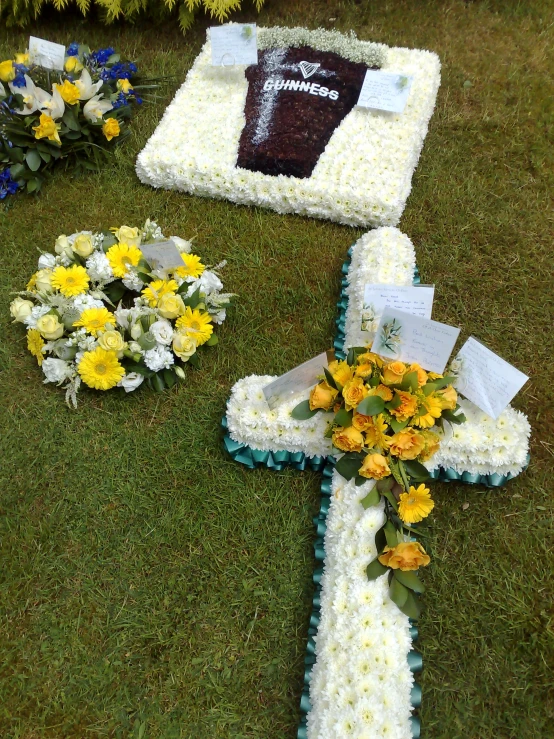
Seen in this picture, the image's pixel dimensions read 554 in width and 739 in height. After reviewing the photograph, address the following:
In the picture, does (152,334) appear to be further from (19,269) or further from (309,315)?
(19,269)

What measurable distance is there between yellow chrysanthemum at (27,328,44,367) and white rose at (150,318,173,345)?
0.43m

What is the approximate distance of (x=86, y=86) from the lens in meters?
2.51

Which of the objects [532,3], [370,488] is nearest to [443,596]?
[370,488]

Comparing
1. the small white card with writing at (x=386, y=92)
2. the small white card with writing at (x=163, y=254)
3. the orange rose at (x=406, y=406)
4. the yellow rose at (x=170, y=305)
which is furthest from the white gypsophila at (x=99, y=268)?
the small white card with writing at (x=386, y=92)

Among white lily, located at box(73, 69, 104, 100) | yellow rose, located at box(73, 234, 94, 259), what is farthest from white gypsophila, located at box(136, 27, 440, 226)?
yellow rose, located at box(73, 234, 94, 259)

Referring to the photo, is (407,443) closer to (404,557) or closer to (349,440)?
(349,440)

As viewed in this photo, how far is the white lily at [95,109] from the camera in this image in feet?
8.26

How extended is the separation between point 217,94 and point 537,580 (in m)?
2.44

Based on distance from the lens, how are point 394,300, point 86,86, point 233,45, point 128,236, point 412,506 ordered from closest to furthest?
1. point 412,506
2. point 394,300
3. point 128,236
4. point 86,86
5. point 233,45

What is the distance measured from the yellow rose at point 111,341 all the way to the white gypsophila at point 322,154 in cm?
91

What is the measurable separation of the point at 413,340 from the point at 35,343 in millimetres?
1348

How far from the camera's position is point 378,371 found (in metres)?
1.64

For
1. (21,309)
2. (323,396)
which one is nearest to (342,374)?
(323,396)

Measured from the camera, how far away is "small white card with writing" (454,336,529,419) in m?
1.57
